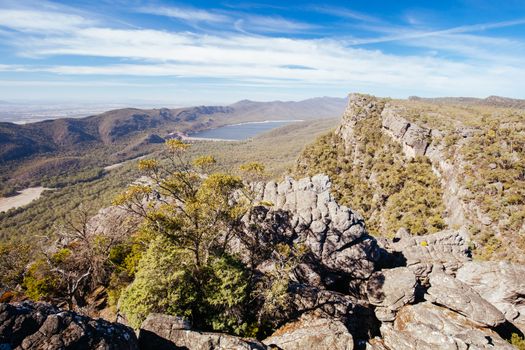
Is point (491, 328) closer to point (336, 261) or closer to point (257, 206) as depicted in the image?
point (336, 261)

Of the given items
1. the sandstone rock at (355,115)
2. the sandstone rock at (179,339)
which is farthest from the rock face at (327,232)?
the sandstone rock at (355,115)

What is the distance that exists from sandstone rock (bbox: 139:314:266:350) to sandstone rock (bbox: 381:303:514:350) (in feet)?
38.5

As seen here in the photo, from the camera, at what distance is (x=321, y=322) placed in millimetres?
22359

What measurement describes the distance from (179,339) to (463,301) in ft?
78.8

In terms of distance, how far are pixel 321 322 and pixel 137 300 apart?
1474cm

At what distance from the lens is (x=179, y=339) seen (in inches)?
677

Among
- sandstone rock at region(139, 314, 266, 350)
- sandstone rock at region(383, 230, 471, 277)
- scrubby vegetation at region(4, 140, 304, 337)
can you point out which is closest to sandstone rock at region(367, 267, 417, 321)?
sandstone rock at region(383, 230, 471, 277)

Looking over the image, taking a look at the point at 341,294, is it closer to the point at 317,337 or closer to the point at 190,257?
the point at 317,337

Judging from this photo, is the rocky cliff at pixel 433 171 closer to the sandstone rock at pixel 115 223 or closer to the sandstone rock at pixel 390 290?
the sandstone rock at pixel 390 290

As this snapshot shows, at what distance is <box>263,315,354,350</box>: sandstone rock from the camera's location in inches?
787

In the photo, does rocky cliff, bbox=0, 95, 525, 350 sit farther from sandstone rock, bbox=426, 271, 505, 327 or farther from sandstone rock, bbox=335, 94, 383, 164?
sandstone rock, bbox=335, 94, 383, 164

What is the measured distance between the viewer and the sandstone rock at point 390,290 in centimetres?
2585

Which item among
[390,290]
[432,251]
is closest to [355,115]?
[432,251]

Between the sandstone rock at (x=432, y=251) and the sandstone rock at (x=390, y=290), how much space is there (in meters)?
4.90
